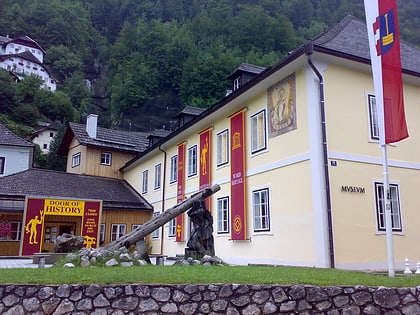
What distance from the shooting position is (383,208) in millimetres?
11414

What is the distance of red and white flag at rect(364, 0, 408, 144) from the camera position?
8.30 m

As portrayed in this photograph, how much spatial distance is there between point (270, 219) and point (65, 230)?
49.6 feet

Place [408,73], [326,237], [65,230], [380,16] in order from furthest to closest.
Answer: [65,230] < [408,73] < [326,237] < [380,16]

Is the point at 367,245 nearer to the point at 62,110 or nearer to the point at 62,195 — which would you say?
the point at 62,195

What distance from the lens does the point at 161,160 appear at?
23.2m

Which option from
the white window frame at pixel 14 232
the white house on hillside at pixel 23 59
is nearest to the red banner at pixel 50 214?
the white window frame at pixel 14 232

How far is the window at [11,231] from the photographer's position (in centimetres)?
2125

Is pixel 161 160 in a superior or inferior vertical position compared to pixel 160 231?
superior

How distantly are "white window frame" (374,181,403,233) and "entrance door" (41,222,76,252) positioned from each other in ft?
57.8

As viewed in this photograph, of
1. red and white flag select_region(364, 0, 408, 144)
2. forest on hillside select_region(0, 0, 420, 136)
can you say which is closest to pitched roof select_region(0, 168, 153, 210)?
red and white flag select_region(364, 0, 408, 144)

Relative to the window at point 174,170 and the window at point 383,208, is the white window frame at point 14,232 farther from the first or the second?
the window at point 383,208

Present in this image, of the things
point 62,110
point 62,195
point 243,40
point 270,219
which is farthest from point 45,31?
point 270,219

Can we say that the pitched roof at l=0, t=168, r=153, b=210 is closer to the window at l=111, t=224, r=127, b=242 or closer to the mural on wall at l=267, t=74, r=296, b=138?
the window at l=111, t=224, r=127, b=242

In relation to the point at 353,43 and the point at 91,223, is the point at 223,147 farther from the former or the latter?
the point at 91,223
